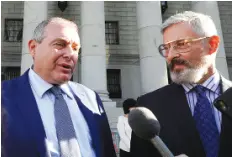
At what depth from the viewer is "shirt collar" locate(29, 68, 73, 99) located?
3.23 meters

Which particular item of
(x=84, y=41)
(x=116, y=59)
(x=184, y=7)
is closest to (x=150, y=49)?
(x=84, y=41)

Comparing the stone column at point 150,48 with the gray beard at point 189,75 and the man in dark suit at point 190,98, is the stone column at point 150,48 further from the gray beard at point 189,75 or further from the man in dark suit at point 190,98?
the gray beard at point 189,75

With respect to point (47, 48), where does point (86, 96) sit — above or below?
below

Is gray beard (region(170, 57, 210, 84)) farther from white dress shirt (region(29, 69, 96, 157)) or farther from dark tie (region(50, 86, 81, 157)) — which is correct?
dark tie (region(50, 86, 81, 157))

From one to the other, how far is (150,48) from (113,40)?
832cm

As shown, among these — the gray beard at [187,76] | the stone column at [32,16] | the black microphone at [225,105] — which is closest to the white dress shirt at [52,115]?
the gray beard at [187,76]

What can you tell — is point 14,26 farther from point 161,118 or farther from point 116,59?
point 161,118

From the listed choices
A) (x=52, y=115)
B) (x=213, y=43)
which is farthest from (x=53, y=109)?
(x=213, y=43)

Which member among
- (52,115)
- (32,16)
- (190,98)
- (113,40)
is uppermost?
(113,40)

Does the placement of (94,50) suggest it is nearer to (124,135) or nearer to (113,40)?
(113,40)

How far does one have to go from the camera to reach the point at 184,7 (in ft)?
85.4

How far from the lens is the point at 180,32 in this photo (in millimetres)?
3314

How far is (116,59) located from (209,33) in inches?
829

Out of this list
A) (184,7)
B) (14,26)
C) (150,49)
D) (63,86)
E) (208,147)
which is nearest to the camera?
(208,147)
